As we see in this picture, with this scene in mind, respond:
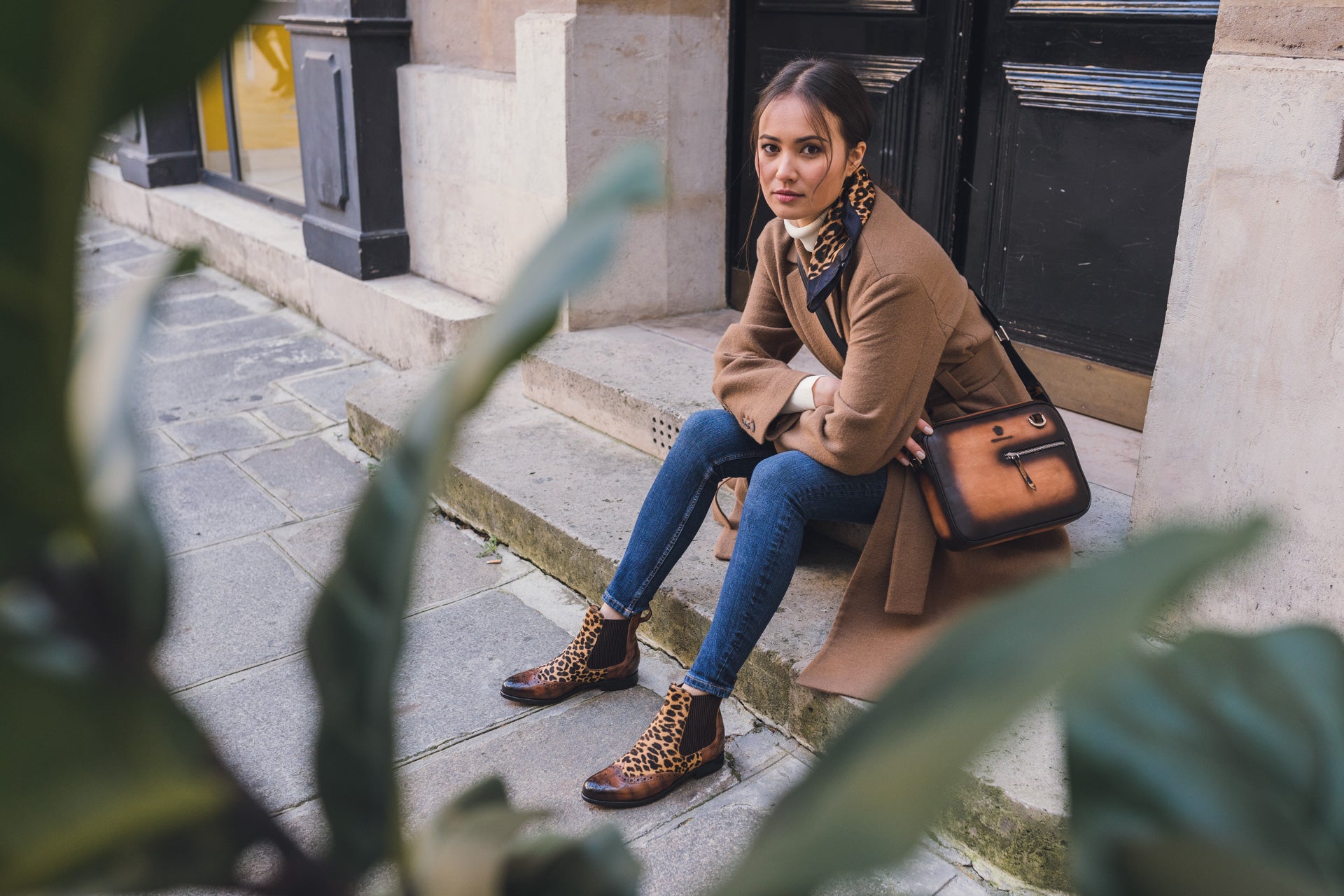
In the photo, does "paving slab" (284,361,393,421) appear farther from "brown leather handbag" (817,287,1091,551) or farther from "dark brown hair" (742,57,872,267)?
"brown leather handbag" (817,287,1091,551)

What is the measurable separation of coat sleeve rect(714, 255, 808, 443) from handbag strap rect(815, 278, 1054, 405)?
11 centimetres

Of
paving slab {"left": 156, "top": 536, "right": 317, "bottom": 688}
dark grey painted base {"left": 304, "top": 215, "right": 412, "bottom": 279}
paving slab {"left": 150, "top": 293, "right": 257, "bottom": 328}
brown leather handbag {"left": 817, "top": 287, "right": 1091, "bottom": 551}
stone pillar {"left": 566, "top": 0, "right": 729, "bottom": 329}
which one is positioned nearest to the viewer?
brown leather handbag {"left": 817, "top": 287, "right": 1091, "bottom": 551}

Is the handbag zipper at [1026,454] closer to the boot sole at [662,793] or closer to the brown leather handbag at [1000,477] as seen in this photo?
the brown leather handbag at [1000,477]

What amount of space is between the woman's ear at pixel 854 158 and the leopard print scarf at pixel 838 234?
0.01 meters

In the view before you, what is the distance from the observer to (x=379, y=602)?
1.22 ft

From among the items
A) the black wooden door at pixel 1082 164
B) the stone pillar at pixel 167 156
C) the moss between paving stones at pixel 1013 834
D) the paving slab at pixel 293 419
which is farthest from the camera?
the stone pillar at pixel 167 156

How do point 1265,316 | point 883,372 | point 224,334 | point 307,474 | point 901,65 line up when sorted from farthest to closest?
point 224,334 → point 307,474 → point 901,65 → point 883,372 → point 1265,316

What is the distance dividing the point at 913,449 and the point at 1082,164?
4.71 feet

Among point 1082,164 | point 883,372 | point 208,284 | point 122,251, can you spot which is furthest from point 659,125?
point 122,251

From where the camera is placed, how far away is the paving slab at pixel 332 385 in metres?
4.75

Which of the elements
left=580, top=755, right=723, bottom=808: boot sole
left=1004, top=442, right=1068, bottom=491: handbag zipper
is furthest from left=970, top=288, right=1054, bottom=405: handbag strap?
left=580, top=755, right=723, bottom=808: boot sole

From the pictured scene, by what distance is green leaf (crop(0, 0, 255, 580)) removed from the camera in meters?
0.25

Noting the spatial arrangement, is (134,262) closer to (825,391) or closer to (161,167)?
(161,167)

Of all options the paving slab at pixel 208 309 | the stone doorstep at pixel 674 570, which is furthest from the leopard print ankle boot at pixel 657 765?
the paving slab at pixel 208 309
